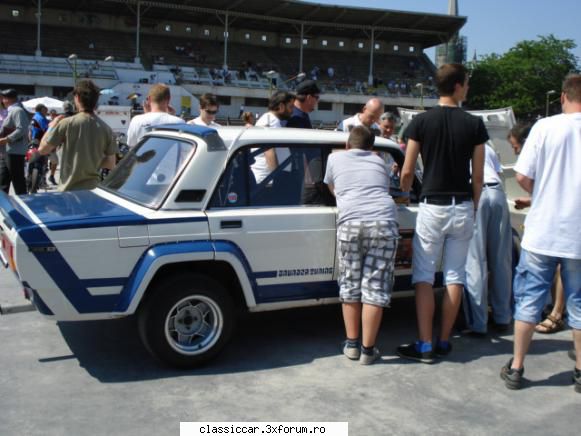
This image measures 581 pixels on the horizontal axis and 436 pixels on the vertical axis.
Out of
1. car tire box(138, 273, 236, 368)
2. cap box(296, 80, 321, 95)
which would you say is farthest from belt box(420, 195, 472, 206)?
cap box(296, 80, 321, 95)

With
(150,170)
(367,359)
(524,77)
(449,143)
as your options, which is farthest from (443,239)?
(524,77)

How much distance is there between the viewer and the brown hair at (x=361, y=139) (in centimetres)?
463

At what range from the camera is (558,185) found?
402 centimetres

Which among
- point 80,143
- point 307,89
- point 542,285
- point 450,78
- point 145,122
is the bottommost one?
point 542,285

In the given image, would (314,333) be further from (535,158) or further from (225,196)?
(535,158)

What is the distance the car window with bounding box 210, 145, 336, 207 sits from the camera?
4.48 m

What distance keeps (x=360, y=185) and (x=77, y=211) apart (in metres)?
1.98

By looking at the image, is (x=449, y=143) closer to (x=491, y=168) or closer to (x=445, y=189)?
(x=445, y=189)

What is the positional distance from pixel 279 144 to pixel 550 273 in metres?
2.11

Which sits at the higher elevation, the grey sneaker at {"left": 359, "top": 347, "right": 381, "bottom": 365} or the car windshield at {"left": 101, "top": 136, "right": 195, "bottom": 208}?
the car windshield at {"left": 101, "top": 136, "right": 195, "bottom": 208}

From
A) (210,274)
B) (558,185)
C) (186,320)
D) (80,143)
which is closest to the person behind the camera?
(558,185)

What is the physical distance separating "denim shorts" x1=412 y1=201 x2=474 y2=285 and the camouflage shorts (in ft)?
0.78

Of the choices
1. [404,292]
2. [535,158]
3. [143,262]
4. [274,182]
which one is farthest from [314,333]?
[535,158]

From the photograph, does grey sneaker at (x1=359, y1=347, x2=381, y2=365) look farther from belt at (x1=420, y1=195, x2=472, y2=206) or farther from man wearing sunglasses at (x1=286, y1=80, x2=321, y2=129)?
man wearing sunglasses at (x1=286, y1=80, x2=321, y2=129)
